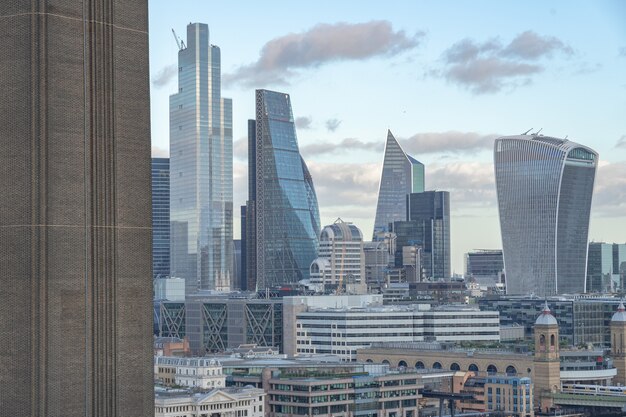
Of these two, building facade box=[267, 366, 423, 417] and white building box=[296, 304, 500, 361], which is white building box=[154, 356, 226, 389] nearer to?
building facade box=[267, 366, 423, 417]

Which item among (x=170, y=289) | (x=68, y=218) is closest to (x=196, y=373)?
(x=68, y=218)

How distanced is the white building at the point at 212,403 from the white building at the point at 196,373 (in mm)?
3808

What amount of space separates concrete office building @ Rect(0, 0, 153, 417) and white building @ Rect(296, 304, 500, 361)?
89077mm

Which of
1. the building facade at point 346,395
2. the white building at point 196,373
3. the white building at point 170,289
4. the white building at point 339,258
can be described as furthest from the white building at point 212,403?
the white building at point 170,289

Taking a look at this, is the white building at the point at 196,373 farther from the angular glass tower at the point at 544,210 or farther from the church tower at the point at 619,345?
the angular glass tower at the point at 544,210

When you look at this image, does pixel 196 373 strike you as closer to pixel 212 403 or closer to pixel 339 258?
pixel 212 403

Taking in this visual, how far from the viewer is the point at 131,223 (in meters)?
24.5

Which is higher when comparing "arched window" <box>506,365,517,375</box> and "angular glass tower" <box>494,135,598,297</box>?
"angular glass tower" <box>494,135,598,297</box>

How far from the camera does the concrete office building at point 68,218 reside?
23.3 meters

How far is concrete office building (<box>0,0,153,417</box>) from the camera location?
23.3m

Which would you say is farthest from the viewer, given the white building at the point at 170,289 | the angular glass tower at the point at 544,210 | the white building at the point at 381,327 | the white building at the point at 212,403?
the angular glass tower at the point at 544,210

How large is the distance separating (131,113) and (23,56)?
2.19 meters

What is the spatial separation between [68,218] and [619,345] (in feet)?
281

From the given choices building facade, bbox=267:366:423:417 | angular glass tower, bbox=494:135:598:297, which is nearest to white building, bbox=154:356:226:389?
building facade, bbox=267:366:423:417
